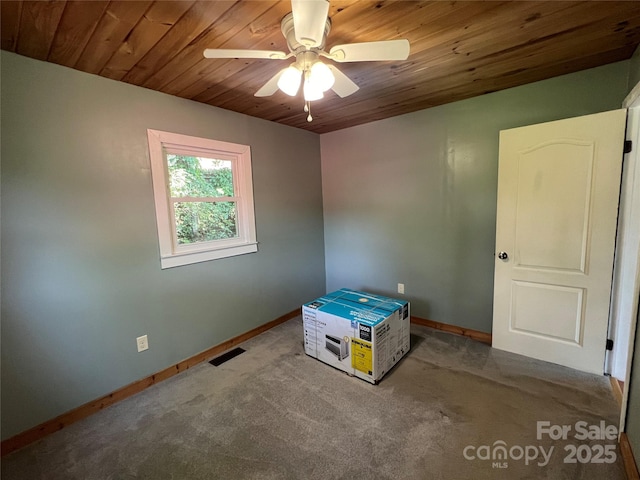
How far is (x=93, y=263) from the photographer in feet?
6.23

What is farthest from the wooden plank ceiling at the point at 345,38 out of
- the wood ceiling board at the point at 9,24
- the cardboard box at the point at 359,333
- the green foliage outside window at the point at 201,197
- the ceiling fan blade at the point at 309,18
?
the cardboard box at the point at 359,333

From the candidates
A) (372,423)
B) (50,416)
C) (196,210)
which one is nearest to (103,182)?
(196,210)

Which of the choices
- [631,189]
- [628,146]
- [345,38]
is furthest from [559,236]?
[345,38]

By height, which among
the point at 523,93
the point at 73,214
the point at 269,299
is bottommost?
the point at 269,299

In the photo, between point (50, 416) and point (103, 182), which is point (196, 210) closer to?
point (103, 182)

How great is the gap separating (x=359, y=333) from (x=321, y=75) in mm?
1706

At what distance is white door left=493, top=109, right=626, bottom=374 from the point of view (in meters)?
1.95

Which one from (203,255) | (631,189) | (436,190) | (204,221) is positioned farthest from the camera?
(436,190)

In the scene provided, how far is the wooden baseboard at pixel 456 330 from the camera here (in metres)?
2.67

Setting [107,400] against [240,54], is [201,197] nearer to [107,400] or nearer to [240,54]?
[240,54]

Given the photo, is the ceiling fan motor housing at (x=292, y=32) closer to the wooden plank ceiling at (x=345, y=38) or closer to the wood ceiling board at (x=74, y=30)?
the wooden plank ceiling at (x=345, y=38)

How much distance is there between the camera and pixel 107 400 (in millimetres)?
1993

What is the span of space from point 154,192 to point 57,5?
115 centimetres

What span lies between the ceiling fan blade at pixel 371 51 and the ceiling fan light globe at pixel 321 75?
0.07m
